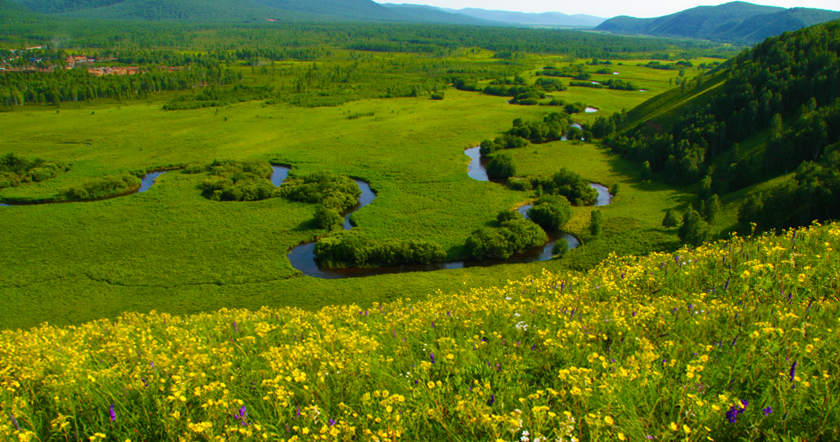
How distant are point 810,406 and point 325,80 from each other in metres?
182

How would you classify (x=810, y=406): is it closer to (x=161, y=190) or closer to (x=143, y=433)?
(x=143, y=433)

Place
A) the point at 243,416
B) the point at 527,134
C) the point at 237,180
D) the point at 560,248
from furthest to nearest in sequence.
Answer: the point at 527,134, the point at 237,180, the point at 560,248, the point at 243,416

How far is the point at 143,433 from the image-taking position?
8742 millimetres

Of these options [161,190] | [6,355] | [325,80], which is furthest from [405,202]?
[325,80]

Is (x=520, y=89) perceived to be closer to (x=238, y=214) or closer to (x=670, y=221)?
(x=670, y=221)

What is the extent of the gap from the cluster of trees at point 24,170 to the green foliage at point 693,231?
87061 millimetres

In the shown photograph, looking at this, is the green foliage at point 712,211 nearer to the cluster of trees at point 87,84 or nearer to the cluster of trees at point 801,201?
the cluster of trees at point 801,201

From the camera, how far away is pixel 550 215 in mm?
51906

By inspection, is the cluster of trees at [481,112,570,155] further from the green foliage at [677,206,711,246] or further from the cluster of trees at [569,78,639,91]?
the cluster of trees at [569,78,639,91]

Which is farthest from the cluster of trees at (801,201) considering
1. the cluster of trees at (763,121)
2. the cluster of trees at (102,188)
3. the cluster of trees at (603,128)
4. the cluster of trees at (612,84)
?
the cluster of trees at (612,84)

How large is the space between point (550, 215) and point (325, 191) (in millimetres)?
29646

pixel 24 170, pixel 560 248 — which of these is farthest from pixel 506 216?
pixel 24 170

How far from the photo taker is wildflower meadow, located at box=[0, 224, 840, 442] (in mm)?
7602

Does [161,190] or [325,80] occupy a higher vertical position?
[325,80]
